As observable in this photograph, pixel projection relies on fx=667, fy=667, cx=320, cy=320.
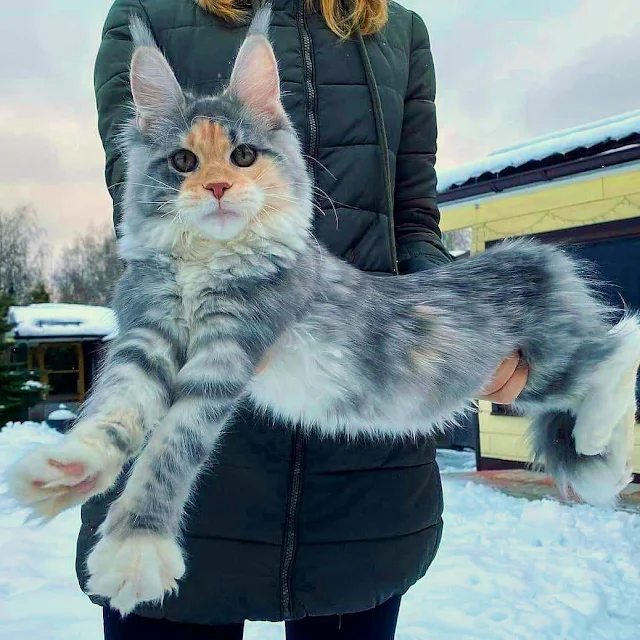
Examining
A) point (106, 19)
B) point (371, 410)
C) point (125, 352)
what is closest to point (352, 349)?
point (371, 410)

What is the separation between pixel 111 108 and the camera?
177cm

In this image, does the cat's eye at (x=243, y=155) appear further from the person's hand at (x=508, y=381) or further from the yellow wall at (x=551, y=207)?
the yellow wall at (x=551, y=207)

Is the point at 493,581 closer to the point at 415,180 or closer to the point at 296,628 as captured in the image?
the point at 296,628

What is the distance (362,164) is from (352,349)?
0.55 meters

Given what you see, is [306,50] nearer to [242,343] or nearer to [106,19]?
[106,19]

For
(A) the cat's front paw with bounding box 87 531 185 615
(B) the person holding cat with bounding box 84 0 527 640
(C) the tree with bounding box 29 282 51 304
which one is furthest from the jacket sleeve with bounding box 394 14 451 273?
(C) the tree with bounding box 29 282 51 304

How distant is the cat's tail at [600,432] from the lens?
1.91 metres

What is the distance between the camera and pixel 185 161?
1544mm

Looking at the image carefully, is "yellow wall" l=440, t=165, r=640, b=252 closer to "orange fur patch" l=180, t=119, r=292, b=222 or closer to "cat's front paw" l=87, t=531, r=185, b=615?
"orange fur patch" l=180, t=119, r=292, b=222

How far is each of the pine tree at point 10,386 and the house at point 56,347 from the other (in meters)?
0.96

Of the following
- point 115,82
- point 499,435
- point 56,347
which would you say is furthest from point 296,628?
point 56,347

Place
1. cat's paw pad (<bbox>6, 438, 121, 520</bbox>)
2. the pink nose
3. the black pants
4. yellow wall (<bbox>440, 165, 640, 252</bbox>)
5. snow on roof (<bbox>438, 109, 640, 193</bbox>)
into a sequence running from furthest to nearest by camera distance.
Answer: yellow wall (<bbox>440, 165, 640, 252</bbox>), snow on roof (<bbox>438, 109, 640, 193</bbox>), the black pants, the pink nose, cat's paw pad (<bbox>6, 438, 121, 520</bbox>)

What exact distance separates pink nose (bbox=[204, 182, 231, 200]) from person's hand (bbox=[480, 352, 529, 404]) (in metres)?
0.91

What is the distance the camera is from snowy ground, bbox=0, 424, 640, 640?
429 cm
